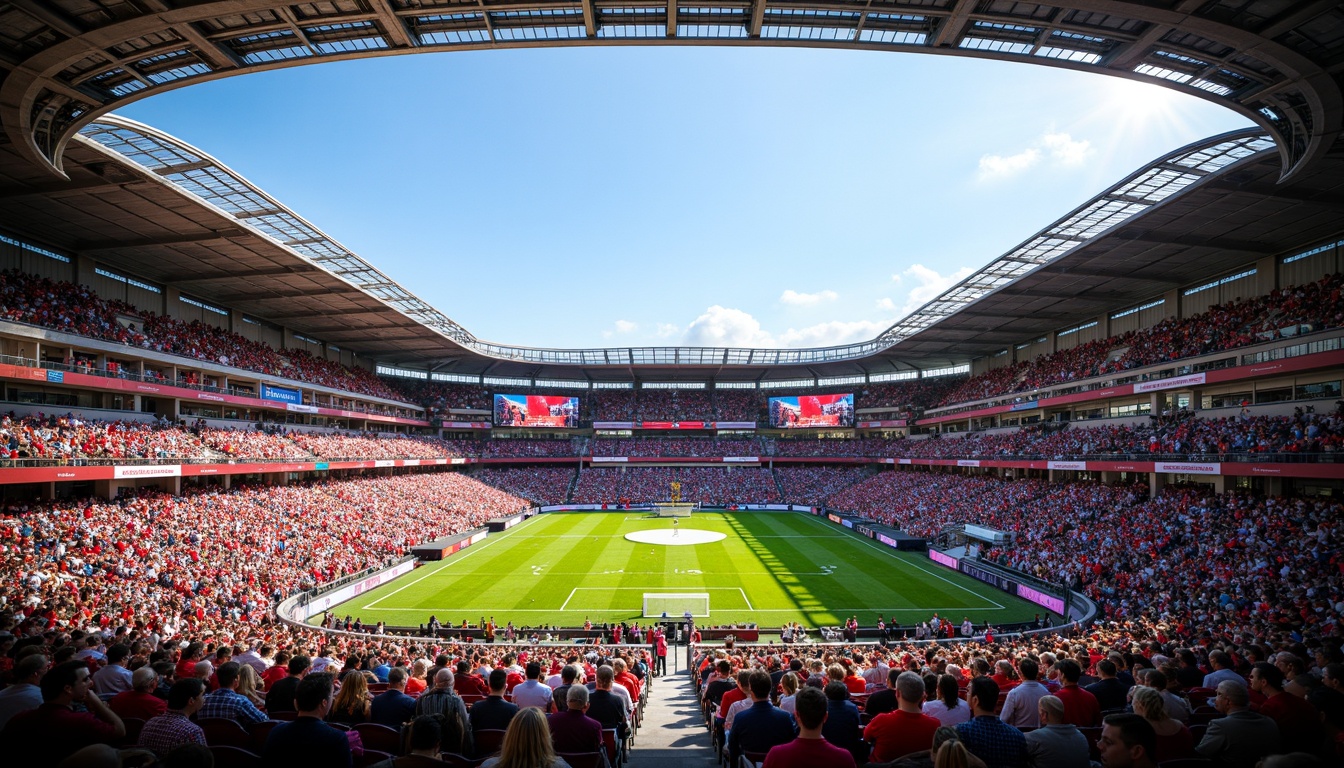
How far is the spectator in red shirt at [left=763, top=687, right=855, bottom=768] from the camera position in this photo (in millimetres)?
4160

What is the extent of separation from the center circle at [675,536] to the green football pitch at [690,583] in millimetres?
498

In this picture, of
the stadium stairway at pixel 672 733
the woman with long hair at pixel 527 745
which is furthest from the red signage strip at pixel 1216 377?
the woman with long hair at pixel 527 745

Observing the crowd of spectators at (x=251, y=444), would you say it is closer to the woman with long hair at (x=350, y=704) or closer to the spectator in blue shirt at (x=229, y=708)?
the spectator in blue shirt at (x=229, y=708)

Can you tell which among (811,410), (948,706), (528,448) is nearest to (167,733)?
(948,706)

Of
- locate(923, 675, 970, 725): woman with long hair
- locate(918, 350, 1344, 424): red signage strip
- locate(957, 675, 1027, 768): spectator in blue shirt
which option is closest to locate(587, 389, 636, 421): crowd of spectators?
locate(918, 350, 1344, 424): red signage strip

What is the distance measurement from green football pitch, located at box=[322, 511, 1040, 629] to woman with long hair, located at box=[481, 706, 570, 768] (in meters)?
25.7

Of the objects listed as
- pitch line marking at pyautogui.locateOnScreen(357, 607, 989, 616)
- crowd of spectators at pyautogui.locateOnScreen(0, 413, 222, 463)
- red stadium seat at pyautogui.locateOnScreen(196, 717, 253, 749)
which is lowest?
pitch line marking at pyautogui.locateOnScreen(357, 607, 989, 616)

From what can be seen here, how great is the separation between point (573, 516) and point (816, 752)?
6022 centimetres

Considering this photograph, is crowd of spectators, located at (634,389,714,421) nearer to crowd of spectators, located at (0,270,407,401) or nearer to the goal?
crowd of spectators, located at (0,270,407,401)

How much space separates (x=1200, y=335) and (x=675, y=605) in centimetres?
3181

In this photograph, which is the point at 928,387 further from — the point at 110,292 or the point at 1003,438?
the point at 110,292

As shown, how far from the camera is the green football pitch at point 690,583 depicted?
94.4 ft

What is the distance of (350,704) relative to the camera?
21.5 ft

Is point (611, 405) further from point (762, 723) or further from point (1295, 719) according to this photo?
point (1295, 719)
